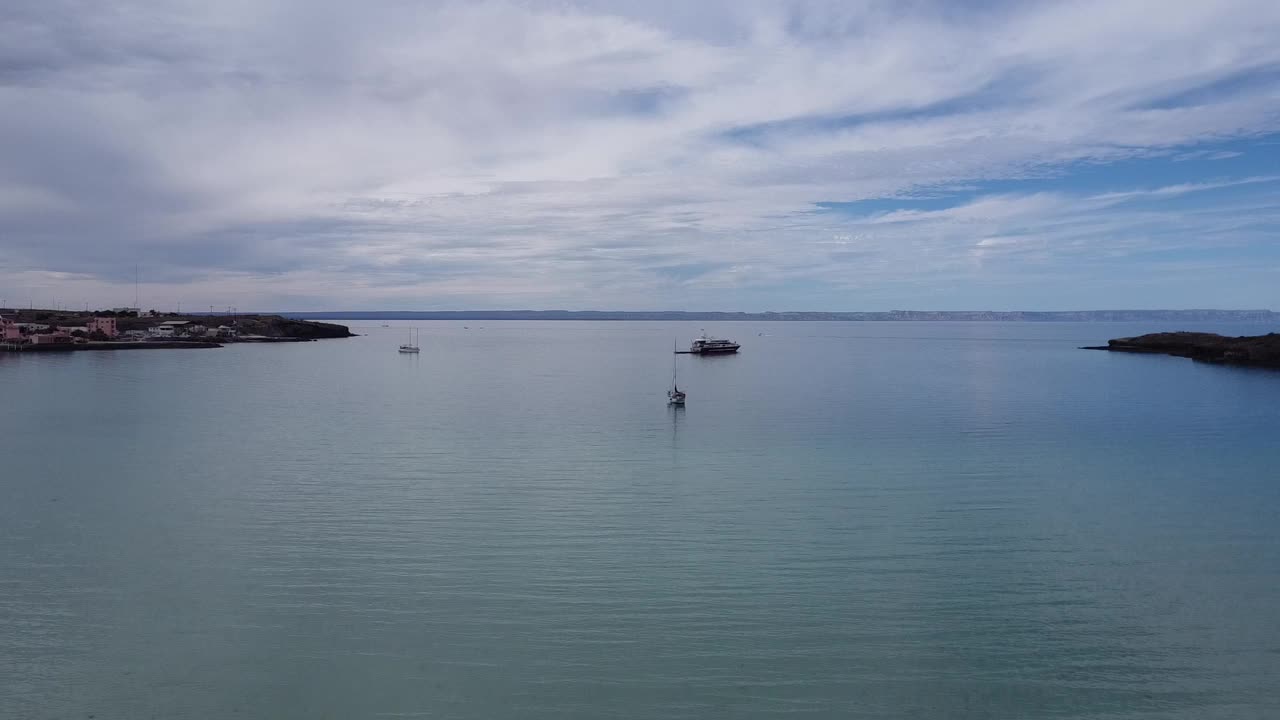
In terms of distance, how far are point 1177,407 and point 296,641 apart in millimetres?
41418

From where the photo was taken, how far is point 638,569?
14.4 m

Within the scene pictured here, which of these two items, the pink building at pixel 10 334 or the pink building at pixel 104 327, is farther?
the pink building at pixel 104 327

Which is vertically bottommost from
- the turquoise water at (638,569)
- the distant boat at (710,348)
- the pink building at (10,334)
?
the turquoise water at (638,569)

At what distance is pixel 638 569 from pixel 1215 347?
261ft

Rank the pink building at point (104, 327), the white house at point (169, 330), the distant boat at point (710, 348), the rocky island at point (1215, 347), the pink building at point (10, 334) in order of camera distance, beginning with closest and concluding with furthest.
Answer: the rocky island at point (1215, 347), the pink building at point (10, 334), the distant boat at point (710, 348), the pink building at point (104, 327), the white house at point (169, 330)

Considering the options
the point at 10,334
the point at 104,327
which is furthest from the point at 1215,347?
the point at 10,334

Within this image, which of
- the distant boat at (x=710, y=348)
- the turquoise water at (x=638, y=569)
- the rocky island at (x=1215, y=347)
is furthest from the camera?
the distant boat at (x=710, y=348)

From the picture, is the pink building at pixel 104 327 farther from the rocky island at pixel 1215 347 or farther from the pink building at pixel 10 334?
the rocky island at pixel 1215 347

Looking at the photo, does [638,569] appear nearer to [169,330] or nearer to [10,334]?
[10,334]

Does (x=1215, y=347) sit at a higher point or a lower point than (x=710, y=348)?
higher

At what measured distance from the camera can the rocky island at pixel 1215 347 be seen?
69312 mm

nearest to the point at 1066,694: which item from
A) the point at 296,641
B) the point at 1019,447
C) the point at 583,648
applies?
the point at 583,648

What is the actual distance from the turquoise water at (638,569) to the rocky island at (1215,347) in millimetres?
46271

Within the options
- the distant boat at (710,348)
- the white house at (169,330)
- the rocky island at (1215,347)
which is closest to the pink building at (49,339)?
the white house at (169,330)
